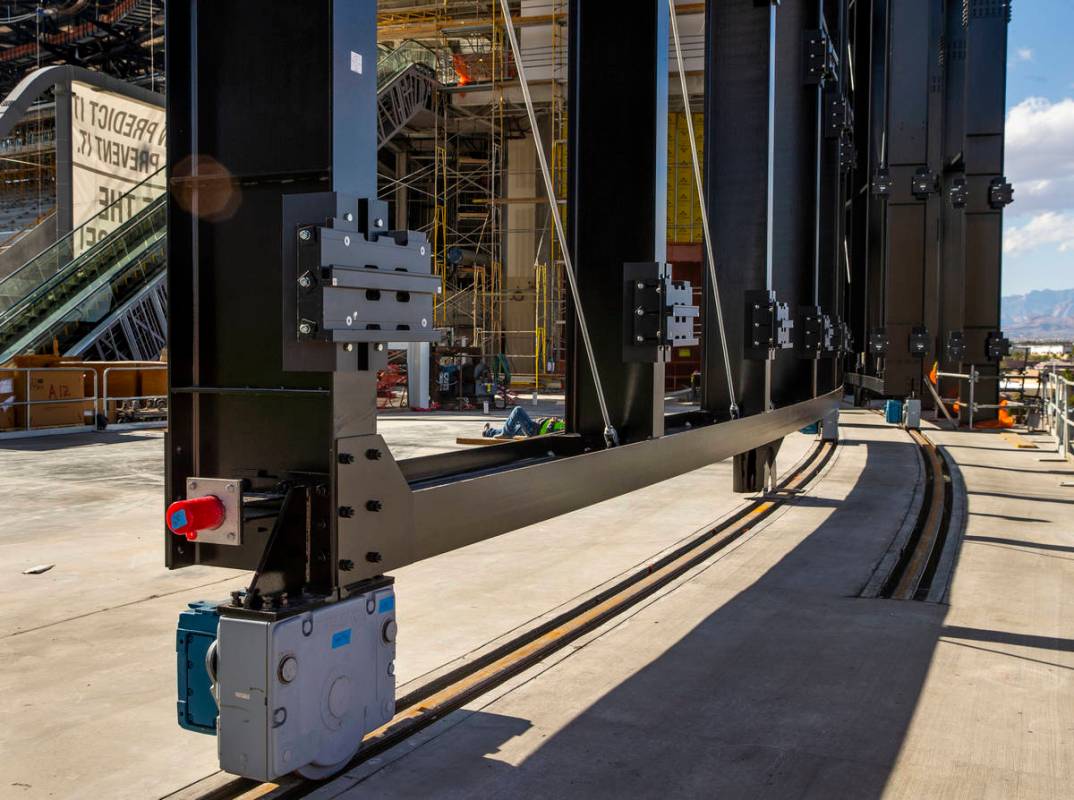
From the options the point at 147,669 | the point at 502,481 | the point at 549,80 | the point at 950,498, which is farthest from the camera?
the point at 549,80

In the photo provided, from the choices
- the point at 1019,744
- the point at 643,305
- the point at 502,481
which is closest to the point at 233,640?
the point at 502,481

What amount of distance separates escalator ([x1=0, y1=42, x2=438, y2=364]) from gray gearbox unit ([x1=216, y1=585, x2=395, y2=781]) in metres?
22.6

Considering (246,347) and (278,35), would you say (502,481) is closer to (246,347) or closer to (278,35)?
(246,347)

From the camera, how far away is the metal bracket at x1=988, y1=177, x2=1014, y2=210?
2211 cm

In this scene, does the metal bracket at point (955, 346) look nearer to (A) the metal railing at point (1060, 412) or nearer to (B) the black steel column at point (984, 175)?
(B) the black steel column at point (984, 175)

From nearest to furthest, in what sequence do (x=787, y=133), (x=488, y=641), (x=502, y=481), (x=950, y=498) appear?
1. (x=502, y=481)
2. (x=488, y=641)
3. (x=787, y=133)
4. (x=950, y=498)

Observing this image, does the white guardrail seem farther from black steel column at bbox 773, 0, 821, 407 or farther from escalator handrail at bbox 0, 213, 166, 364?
black steel column at bbox 773, 0, 821, 407

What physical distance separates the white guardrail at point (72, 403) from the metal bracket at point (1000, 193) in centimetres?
1840

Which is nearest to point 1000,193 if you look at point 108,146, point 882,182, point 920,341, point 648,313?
point 882,182

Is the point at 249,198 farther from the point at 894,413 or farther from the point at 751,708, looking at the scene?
the point at 894,413

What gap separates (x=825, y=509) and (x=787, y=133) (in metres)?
4.05

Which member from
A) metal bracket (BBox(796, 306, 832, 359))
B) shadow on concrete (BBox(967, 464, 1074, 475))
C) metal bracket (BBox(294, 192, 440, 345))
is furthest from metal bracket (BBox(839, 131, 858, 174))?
metal bracket (BBox(294, 192, 440, 345))

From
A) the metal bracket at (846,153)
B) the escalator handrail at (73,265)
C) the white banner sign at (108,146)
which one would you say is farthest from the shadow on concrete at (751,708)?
the white banner sign at (108,146)

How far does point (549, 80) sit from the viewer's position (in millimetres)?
37656
